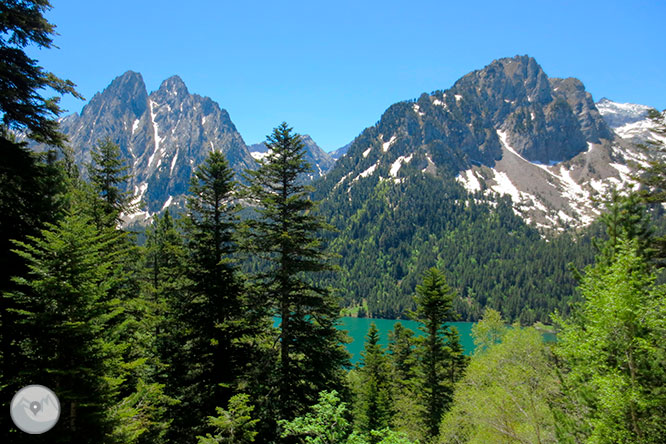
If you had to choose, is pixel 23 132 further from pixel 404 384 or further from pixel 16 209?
pixel 404 384

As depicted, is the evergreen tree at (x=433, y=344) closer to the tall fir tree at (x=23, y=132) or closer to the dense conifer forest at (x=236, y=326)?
the dense conifer forest at (x=236, y=326)

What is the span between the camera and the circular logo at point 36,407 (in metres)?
7.58

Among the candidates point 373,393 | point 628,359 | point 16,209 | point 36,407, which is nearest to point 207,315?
point 36,407

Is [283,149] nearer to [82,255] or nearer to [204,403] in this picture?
[82,255]

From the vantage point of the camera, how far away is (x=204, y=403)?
14.2 m

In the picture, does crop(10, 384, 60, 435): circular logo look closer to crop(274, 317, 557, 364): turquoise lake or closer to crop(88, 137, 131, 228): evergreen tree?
crop(88, 137, 131, 228): evergreen tree

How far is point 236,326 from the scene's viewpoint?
14.6 metres

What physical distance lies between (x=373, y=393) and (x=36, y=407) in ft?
105

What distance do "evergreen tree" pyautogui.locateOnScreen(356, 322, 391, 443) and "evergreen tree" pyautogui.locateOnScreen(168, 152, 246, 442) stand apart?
1979 centimetres

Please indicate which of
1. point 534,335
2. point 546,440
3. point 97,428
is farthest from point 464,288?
point 97,428

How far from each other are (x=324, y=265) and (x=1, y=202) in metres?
10.4

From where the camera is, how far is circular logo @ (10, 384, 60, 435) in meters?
7.58

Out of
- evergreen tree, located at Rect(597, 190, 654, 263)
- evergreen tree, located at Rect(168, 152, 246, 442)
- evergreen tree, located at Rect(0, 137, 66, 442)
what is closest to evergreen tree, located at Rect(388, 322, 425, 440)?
evergreen tree, located at Rect(597, 190, 654, 263)

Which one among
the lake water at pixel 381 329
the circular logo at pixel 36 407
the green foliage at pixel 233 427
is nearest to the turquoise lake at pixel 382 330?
the lake water at pixel 381 329
